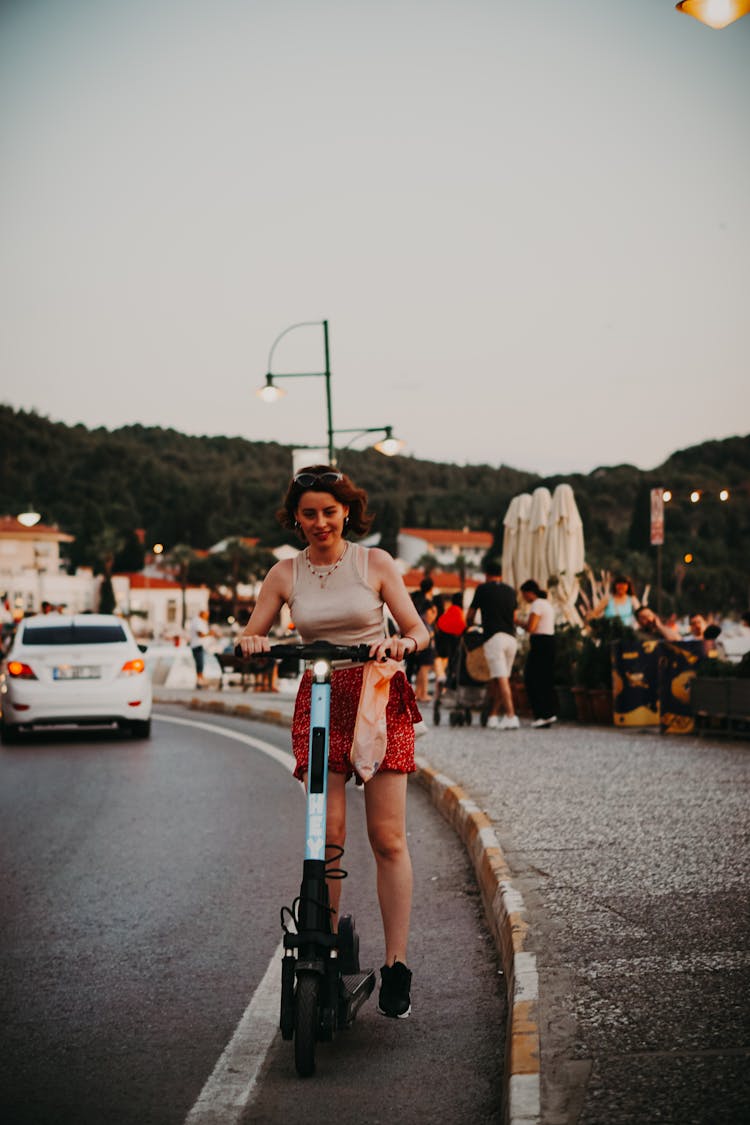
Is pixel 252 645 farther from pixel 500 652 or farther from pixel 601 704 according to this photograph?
pixel 601 704

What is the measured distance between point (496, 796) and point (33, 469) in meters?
152

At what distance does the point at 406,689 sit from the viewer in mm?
4781

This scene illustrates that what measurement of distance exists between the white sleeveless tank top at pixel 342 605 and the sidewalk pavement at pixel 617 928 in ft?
4.43

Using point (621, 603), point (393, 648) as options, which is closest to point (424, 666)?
point (621, 603)

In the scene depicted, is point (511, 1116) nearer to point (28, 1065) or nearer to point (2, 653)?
point (28, 1065)

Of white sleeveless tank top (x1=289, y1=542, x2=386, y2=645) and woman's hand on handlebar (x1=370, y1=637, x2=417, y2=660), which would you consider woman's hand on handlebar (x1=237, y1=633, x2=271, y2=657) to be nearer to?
white sleeveless tank top (x1=289, y1=542, x2=386, y2=645)

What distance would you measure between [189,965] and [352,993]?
147cm

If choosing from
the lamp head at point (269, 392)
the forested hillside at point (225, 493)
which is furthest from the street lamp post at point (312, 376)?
the forested hillside at point (225, 493)

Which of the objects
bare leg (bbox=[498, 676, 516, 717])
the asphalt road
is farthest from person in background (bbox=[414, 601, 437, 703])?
the asphalt road

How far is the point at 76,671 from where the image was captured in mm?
16469

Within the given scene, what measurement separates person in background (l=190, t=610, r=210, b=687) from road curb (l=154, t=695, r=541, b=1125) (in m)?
19.4

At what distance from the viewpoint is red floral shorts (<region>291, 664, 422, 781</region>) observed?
4.68 meters

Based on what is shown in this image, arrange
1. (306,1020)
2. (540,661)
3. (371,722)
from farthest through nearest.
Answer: (540,661) → (371,722) → (306,1020)

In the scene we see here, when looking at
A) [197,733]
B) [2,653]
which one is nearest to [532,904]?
[197,733]
